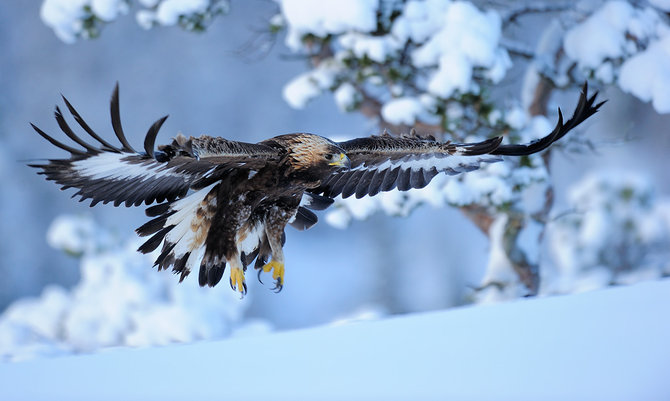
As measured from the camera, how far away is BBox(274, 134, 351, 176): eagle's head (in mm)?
1039

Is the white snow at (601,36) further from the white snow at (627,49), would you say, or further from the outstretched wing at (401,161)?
the outstretched wing at (401,161)

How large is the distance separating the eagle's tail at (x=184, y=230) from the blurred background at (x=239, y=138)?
1.80m

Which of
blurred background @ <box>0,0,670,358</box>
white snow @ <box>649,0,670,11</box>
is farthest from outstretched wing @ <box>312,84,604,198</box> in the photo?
white snow @ <box>649,0,670,11</box>

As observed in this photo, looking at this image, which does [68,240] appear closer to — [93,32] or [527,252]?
[93,32]

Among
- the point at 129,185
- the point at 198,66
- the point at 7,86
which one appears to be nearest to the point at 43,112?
the point at 7,86

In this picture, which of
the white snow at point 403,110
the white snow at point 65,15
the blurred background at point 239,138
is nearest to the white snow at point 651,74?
the blurred background at point 239,138

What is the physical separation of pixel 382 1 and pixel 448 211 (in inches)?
43.1

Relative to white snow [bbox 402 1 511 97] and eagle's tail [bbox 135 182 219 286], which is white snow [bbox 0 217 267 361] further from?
eagle's tail [bbox 135 182 219 286]

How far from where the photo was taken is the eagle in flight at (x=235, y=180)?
980 millimetres

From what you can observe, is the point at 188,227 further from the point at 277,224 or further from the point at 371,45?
the point at 371,45

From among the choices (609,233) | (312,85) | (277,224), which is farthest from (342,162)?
(609,233)

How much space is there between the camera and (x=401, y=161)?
4.08 feet

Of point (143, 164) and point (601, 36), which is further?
point (601, 36)

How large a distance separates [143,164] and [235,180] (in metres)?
0.14
